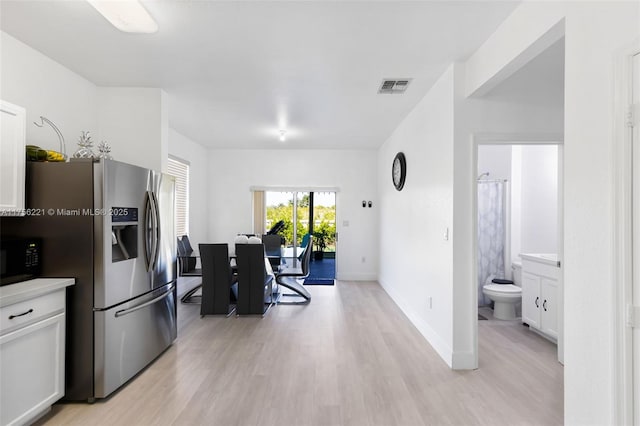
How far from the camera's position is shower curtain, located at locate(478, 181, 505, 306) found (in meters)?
4.79

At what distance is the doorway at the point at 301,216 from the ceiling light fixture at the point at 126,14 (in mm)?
5024

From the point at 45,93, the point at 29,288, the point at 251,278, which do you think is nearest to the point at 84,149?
the point at 45,93

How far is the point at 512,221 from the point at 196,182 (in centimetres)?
544

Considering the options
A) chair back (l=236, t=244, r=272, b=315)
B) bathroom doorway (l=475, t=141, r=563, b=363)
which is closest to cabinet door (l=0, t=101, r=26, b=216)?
chair back (l=236, t=244, r=272, b=315)

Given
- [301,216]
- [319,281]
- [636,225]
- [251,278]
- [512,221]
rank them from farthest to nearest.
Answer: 1. [301,216]
2. [319,281]
3. [512,221]
4. [251,278]
5. [636,225]

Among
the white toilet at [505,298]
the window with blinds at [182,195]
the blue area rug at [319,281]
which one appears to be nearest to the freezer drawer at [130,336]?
the window with blinds at [182,195]

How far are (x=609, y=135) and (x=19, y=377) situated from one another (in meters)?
3.39

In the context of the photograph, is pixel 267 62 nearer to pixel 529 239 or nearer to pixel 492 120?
pixel 492 120

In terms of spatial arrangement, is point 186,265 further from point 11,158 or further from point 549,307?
point 549,307

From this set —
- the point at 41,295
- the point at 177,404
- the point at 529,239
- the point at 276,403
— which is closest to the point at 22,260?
the point at 41,295

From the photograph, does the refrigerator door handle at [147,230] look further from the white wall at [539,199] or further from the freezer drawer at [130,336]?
the white wall at [539,199]

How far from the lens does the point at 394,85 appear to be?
3426mm

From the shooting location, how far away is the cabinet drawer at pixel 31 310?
192 cm

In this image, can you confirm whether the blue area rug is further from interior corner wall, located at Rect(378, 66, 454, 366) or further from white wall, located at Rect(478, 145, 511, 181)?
white wall, located at Rect(478, 145, 511, 181)
